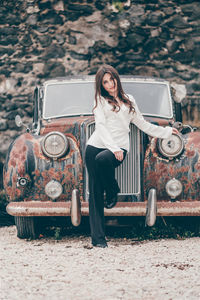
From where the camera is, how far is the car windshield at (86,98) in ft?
18.0

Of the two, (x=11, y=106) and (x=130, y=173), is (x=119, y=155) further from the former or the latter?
(x=11, y=106)

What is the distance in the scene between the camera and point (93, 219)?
4219 mm

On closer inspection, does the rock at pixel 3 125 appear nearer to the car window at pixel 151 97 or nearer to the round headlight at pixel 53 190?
the car window at pixel 151 97

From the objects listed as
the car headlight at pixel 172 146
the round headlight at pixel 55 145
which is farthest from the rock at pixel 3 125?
the car headlight at pixel 172 146

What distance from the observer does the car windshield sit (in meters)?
5.49

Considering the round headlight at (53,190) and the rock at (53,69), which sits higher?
the rock at (53,69)

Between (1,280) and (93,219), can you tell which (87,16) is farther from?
(1,280)

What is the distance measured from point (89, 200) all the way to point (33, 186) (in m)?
0.65

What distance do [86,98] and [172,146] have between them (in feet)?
4.54

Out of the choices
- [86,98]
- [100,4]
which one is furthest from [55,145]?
[100,4]

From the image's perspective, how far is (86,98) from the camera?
5.52 m

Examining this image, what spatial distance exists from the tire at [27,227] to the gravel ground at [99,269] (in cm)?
9

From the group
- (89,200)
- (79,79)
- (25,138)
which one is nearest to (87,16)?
(79,79)

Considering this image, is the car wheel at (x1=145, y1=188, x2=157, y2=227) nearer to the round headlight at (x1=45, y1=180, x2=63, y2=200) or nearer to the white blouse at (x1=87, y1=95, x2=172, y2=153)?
the white blouse at (x1=87, y1=95, x2=172, y2=153)
